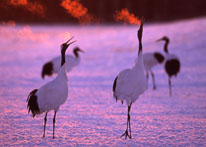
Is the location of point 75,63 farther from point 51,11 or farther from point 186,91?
point 51,11

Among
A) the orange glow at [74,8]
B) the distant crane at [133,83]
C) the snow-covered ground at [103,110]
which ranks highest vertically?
the orange glow at [74,8]

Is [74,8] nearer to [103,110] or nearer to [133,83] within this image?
[103,110]

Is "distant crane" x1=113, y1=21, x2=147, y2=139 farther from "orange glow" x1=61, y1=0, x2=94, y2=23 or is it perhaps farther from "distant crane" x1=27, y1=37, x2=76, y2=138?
"orange glow" x1=61, y1=0, x2=94, y2=23

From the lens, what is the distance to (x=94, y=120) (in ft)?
24.0

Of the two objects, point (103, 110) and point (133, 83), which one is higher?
point (133, 83)

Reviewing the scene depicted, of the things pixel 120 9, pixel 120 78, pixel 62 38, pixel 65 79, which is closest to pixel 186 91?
pixel 120 78

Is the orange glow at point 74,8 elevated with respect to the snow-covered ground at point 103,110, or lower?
elevated

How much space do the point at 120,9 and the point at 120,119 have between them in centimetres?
4164

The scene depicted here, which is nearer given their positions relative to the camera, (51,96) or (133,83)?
(51,96)

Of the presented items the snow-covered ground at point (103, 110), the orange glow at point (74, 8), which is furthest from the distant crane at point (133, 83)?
the orange glow at point (74, 8)

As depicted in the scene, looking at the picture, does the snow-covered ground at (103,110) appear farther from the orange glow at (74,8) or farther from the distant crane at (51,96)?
the orange glow at (74,8)

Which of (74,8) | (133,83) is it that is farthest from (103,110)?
(74,8)

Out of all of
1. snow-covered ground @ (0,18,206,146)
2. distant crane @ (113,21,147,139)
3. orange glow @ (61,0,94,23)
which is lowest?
snow-covered ground @ (0,18,206,146)

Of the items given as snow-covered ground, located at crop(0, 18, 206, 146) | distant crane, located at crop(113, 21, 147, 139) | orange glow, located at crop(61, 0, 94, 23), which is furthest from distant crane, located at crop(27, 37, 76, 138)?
orange glow, located at crop(61, 0, 94, 23)
